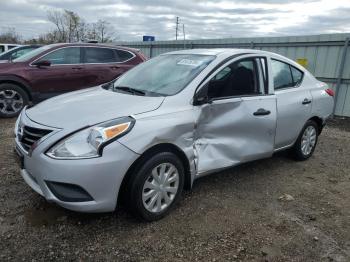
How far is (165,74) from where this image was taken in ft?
12.5

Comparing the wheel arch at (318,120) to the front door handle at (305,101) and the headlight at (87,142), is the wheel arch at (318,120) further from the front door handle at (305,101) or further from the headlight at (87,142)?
the headlight at (87,142)

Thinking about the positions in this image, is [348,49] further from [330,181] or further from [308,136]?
[330,181]

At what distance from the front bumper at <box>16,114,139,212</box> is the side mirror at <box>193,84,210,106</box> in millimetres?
905

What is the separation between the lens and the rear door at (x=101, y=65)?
775 cm

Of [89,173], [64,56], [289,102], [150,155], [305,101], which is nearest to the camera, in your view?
[89,173]

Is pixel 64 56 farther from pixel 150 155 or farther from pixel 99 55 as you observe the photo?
→ pixel 150 155

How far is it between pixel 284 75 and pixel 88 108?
2748 mm

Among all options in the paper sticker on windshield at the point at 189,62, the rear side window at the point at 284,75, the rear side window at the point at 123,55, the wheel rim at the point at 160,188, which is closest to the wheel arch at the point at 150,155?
the wheel rim at the point at 160,188

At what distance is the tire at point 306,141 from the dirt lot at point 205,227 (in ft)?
2.47

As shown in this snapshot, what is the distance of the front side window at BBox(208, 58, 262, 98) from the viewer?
3680mm

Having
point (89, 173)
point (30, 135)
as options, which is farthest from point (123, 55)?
point (89, 173)

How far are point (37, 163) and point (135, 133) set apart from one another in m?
0.83

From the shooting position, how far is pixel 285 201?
150 inches

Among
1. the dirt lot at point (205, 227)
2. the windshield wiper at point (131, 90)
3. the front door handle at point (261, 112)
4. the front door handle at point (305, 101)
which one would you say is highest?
the windshield wiper at point (131, 90)
